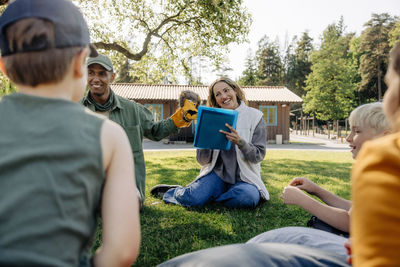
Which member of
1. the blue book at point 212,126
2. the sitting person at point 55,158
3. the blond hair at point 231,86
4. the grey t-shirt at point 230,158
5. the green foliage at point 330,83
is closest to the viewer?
the sitting person at point 55,158

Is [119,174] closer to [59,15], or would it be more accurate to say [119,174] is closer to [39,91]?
[39,91]

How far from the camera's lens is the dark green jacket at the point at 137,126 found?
369 centimetres

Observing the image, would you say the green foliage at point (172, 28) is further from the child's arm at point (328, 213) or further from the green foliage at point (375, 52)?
the green foliage at point (375, 52)

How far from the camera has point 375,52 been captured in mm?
37812

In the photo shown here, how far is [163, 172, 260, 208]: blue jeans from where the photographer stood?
3666 mm

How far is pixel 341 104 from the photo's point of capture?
2791 cm

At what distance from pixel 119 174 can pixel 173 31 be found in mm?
12540

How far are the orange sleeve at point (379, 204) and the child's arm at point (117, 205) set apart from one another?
0.66 metres

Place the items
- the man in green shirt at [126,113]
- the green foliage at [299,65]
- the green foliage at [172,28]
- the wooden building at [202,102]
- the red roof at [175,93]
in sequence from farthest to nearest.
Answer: the green foliage at [299,65] → the red roof at [175,93] → the wooden building at [202,102] → the green foliage at [172,28] → the man in green shirt at [126,113]

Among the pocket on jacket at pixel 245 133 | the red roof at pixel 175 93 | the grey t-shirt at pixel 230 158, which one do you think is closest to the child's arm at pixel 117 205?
the grey t-shirt at pixel 230 158

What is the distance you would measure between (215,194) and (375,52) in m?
43.0

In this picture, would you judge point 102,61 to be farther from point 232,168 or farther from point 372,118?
point 372,118

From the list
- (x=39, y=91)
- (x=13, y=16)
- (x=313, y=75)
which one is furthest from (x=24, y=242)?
(x=313, y=75)

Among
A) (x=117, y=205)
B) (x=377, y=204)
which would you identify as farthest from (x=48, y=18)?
(x=377, y=204)
